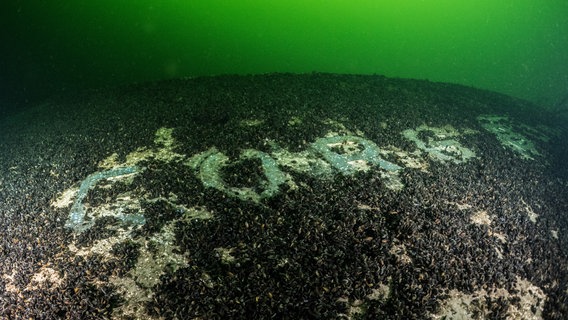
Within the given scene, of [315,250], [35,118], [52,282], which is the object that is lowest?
[35,118]

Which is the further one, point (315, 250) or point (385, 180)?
point (385, 180)

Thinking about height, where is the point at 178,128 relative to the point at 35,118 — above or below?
above

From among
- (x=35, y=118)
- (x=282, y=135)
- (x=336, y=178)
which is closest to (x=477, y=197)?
(x=336, y=178)

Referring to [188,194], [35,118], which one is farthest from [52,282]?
[35,118]

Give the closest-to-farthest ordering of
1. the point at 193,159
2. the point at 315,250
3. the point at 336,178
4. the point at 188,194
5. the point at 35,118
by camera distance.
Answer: the point at 315,250
the point at 188,194
the point at 336,178
the point at 193,159
the point at 35,118

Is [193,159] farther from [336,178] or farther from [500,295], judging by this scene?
[500,295]

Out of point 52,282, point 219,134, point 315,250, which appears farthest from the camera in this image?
point 219,134
